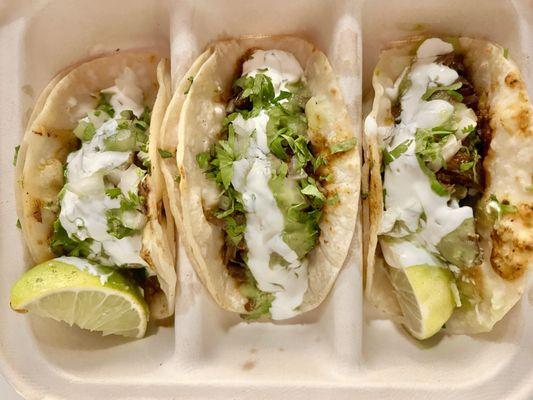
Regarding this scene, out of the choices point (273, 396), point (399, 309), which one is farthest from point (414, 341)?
point (273, 396)

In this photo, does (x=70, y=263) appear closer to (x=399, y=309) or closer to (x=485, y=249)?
Answer: (x=399, y=309)

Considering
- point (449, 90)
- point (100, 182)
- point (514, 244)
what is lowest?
point (514, 244)

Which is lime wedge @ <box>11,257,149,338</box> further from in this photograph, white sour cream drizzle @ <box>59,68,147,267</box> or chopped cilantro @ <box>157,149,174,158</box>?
chopped cilantro @ <box>157,149,174,158</box>

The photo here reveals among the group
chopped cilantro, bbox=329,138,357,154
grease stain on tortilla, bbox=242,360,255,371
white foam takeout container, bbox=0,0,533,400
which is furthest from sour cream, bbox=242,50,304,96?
grease stain on tortilla, bbox=242,360,255,371

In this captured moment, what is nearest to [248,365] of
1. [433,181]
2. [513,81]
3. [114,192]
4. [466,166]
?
[114,192]

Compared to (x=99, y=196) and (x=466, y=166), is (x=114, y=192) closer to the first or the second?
(x=99, y=196)

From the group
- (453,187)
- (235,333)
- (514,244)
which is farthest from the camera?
(235,333)
